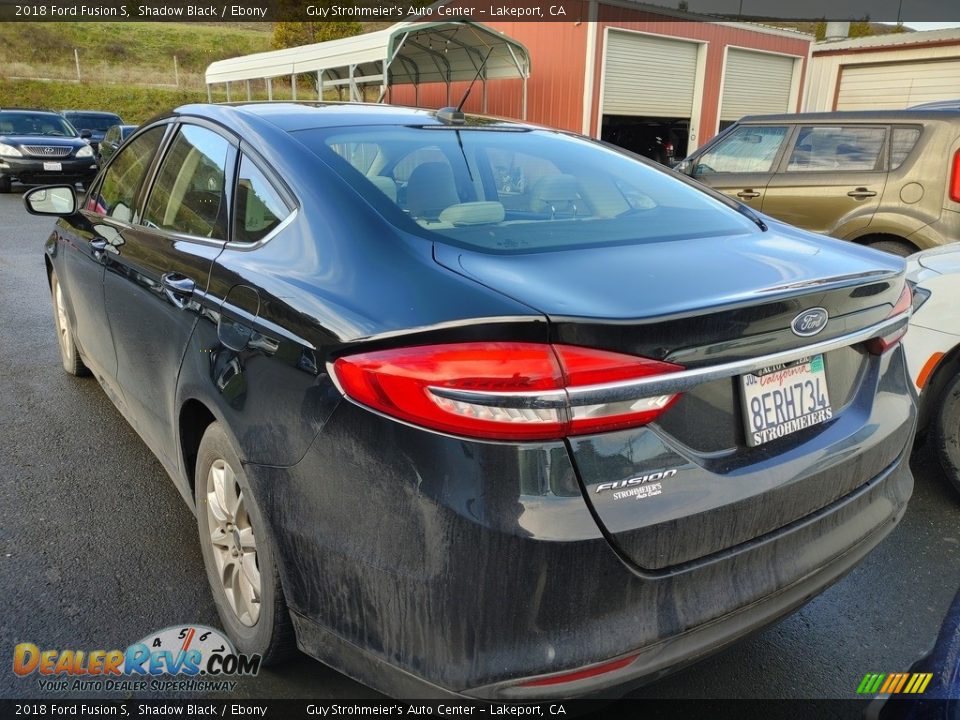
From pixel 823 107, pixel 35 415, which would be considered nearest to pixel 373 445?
pixel 35 415

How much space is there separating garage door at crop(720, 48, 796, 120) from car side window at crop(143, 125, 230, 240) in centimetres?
1903

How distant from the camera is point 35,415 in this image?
4.10 metres

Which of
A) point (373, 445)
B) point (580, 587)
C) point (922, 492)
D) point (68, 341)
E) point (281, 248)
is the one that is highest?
point (281, 248)

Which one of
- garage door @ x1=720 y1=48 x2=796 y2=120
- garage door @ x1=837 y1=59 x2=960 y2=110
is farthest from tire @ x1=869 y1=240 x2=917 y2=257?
garage door @ x1=720 y1=48 x2=796 y2=120

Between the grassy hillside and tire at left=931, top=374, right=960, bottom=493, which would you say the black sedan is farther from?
the grassy hillside

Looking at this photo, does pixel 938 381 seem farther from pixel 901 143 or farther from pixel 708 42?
pixel 708 42

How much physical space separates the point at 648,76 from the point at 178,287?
1742 cm

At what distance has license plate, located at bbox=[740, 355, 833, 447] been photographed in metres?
1.67

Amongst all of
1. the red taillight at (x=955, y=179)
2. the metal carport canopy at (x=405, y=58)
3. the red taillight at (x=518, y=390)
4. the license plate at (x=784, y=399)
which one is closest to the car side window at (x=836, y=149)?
the red taillight at (x=955, y=179)

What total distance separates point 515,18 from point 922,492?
16.5 m

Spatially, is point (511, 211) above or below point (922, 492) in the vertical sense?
above

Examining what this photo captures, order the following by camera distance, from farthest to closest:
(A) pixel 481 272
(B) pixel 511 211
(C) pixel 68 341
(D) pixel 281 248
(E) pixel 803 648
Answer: (C) pixel 68 341 → (E) pixel 803 648 → (B) pixel 511 211 → (D) pixel 281 248 → (A) pixel 481 272

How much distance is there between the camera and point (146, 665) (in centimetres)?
228

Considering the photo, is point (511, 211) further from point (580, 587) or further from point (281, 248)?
point (580, 587)
